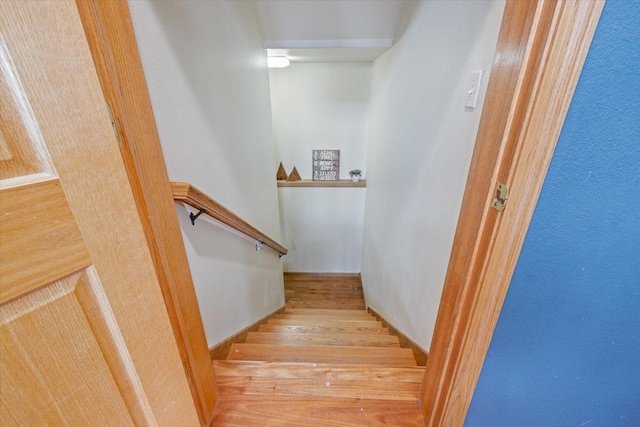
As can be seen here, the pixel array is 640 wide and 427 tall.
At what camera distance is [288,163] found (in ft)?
11.0

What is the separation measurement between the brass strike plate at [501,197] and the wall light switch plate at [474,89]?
1.37 ft

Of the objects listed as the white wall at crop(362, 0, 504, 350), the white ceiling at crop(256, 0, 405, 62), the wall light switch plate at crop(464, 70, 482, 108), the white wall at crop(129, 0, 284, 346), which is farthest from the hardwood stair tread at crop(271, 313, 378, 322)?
the white ceiling at crop(256, 0, 405, 62)

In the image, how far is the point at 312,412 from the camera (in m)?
0.94

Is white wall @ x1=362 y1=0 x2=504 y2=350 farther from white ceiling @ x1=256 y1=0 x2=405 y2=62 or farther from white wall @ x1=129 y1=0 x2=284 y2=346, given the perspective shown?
white wall @ x1=129 y1=0 x2=284 y2=346

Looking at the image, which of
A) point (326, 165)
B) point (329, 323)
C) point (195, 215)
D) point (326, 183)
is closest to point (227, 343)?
point (195, 215)

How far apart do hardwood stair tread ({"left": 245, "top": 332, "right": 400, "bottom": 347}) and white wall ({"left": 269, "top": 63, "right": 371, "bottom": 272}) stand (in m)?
1.86

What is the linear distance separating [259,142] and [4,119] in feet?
5.27

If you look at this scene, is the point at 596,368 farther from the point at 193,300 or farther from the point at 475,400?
the point at 193,300

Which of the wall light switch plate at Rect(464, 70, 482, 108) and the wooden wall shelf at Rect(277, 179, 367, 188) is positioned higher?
the wall light switch plate at Rect(464, 70, 482, 108)

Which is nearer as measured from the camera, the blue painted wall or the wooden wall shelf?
the blue painted wall

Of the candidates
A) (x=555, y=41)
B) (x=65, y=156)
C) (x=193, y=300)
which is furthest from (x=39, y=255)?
(x=555, y=41)

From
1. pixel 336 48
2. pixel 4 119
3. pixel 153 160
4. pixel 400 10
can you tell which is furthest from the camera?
pixel 336 48

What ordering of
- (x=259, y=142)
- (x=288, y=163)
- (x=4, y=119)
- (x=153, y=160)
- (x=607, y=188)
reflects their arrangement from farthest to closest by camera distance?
(x=288, y=163), (x=259, y=142), (x=153, y=160), (x=607, y=188), (x=4, y=119)

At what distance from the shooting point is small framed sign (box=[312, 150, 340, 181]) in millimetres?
3254
